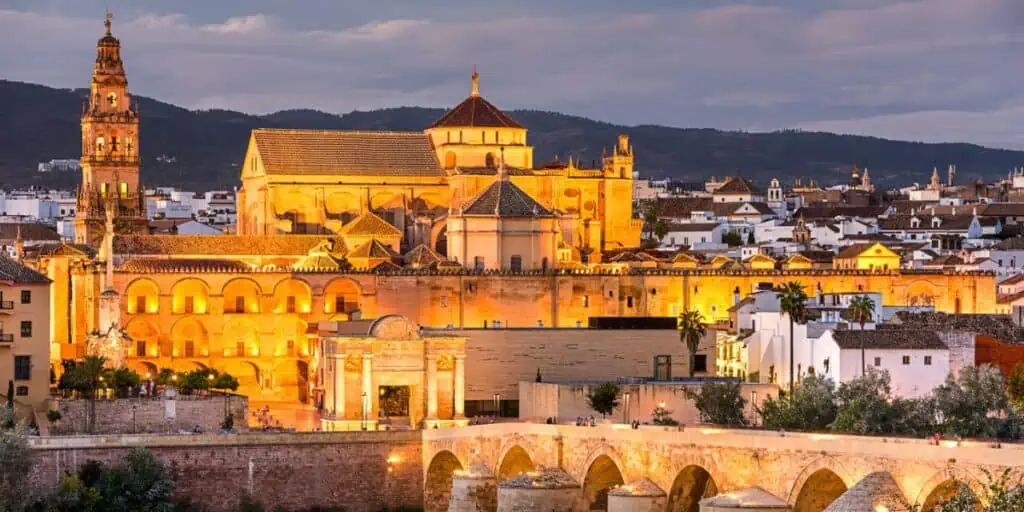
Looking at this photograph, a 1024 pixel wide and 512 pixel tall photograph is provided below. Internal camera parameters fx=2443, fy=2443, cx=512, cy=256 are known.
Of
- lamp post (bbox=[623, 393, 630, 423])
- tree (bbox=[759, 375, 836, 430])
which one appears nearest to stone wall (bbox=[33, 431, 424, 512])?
lamp post (bbox=[623, 393, 630, 423])

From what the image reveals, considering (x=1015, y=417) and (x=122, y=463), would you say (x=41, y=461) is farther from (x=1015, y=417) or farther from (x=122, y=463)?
(x=1015, y=417)

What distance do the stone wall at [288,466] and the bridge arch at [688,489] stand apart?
48.4 feet

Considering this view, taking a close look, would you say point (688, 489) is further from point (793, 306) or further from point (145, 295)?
point (145, 295)

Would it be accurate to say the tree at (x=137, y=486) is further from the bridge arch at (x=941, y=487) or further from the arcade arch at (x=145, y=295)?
the arcade arch at (x=145, y=295)

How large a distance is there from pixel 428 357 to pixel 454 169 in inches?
1235

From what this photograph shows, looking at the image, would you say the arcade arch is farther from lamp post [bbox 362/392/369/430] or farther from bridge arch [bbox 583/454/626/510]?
bridge arch [bbox 583/454/626/510]

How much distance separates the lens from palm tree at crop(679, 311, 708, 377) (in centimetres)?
8325

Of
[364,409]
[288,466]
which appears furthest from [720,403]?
[288,466]

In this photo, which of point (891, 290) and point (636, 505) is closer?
point (636, 505)

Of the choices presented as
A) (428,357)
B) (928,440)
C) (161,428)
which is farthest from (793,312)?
(928,440)

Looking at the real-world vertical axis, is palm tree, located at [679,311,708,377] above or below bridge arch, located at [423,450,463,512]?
above

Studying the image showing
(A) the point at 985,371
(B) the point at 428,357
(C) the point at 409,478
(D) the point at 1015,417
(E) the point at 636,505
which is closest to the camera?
(E) the point at 636,505

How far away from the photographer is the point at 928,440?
164ft

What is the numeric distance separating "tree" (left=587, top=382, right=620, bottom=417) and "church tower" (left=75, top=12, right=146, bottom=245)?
137ft
